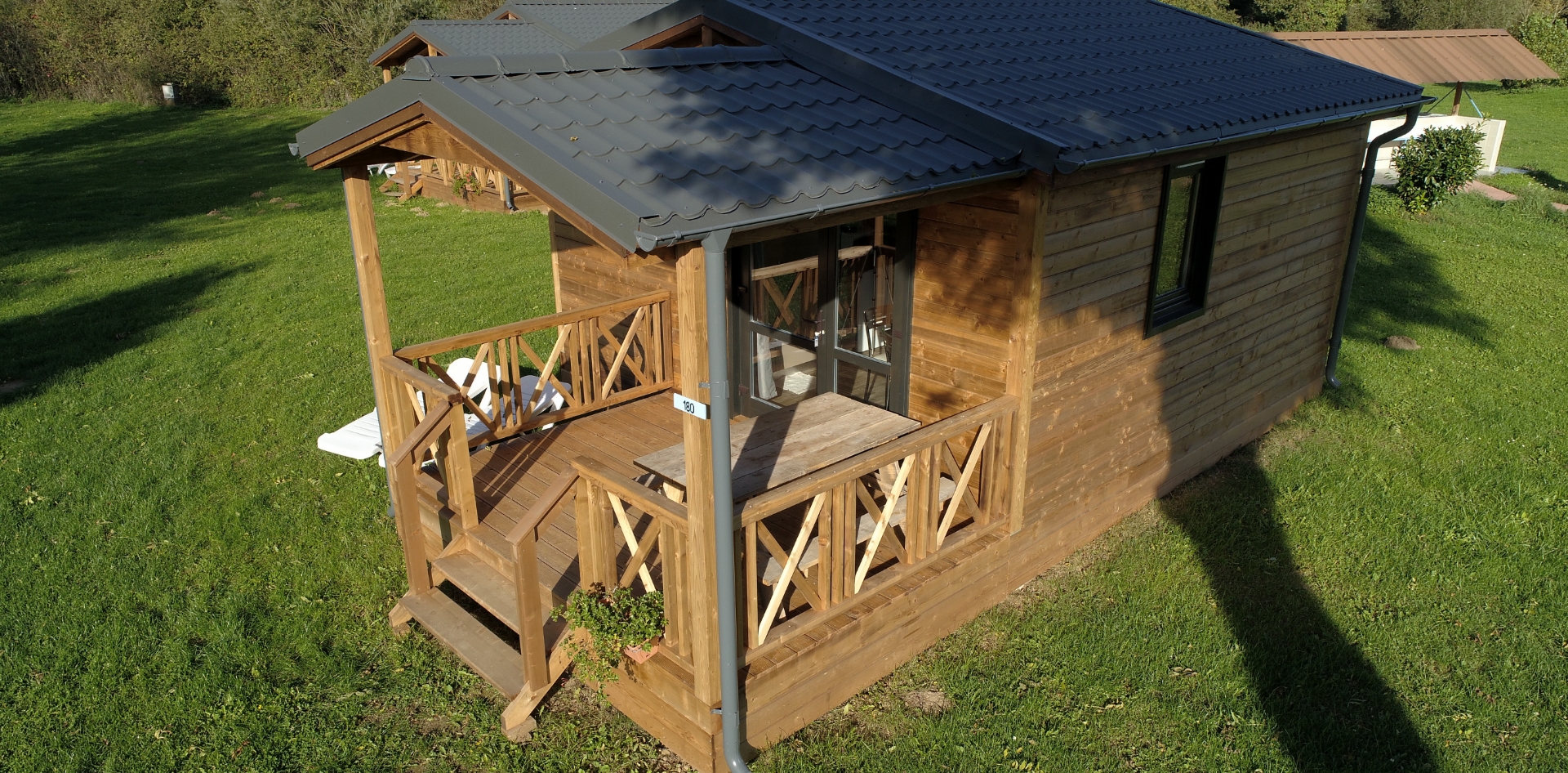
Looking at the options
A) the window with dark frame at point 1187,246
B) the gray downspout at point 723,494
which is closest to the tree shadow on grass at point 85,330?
the gray downspout at point 723,494

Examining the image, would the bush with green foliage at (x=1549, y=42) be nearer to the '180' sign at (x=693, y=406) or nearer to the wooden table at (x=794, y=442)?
the wooden table at (x=794, y=442)

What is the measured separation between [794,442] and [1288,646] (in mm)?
2912

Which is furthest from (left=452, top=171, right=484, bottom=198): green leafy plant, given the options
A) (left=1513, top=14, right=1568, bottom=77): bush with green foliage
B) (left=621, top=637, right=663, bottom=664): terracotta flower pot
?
(left=1513, top=14, right=1568, bottom=77): bush with green foliage

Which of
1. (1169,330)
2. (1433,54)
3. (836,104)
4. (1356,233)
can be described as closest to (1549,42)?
(1433,54)

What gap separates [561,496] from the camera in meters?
4.63

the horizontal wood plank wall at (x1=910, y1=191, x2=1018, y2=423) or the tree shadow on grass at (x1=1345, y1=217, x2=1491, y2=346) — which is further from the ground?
the horizontal wood plank wall at (x1=910, y1=191, x2=1018, y2=423)

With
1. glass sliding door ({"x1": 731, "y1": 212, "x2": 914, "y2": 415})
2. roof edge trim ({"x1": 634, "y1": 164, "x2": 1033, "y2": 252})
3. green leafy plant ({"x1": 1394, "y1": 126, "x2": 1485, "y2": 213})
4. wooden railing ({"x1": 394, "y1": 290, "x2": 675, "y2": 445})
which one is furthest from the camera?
green leafy plant ({"x1": 1394, "y1": 126, "x2": 1485, "y2": 213})

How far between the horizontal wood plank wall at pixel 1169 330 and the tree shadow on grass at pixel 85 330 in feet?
29.6

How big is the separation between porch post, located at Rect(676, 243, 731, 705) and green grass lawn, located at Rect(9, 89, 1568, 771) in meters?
0.68

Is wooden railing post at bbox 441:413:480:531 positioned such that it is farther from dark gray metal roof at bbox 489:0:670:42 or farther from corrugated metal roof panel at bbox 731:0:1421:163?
dark gray metal roof at bbox 489:0:670:42

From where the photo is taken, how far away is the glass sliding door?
20.1 ft

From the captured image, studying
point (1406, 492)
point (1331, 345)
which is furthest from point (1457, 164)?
point (1406, 492)

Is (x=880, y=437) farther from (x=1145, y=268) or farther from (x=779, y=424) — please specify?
(x=1145, y=268)

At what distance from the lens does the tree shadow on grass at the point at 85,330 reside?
9812 mm
